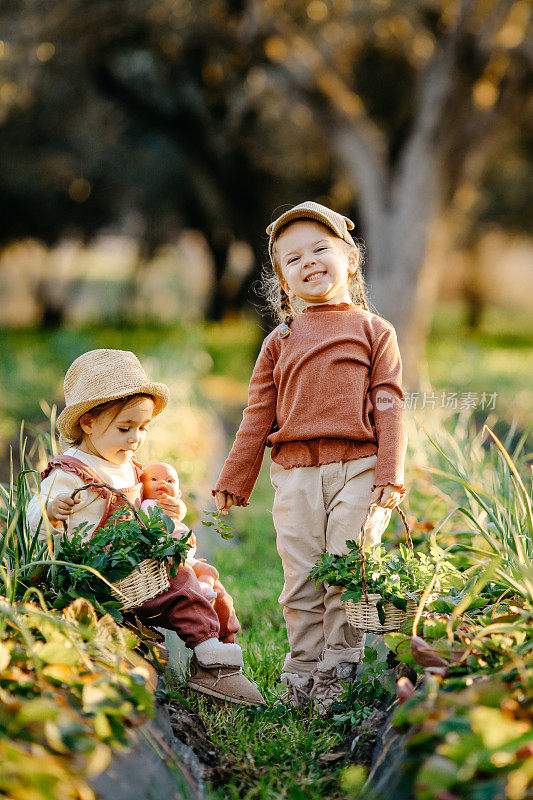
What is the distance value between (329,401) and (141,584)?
2.79 feet

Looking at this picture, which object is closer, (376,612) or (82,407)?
(376,612)

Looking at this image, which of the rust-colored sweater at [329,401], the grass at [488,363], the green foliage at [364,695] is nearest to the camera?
the green foliage at [364,695]

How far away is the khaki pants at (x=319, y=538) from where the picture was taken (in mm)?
2688

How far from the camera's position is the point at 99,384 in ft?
8.57

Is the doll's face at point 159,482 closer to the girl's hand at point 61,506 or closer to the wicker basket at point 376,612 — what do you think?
the girl's hand at point 61,506

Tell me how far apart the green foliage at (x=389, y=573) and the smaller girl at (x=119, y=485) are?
0.41 m

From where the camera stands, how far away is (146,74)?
37.4ft

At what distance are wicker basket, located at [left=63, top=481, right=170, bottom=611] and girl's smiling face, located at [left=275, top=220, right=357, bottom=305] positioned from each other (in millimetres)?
952

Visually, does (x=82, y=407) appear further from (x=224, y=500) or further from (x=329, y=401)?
(x=329, y=401)

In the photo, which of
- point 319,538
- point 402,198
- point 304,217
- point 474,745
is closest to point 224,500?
point 319,538

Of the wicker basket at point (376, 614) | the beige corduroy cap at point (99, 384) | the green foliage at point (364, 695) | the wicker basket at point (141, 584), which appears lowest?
the green foliage at point (364, 695)

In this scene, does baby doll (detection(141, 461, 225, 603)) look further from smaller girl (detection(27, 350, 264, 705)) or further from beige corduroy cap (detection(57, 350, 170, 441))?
beige corduroy cap (detection(57, 350, 170, 441))

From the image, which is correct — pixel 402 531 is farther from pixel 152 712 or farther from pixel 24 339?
pixel 24 339

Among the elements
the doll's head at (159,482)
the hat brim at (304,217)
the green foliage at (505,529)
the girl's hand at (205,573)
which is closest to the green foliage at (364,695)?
the green foliage at (505,529)
